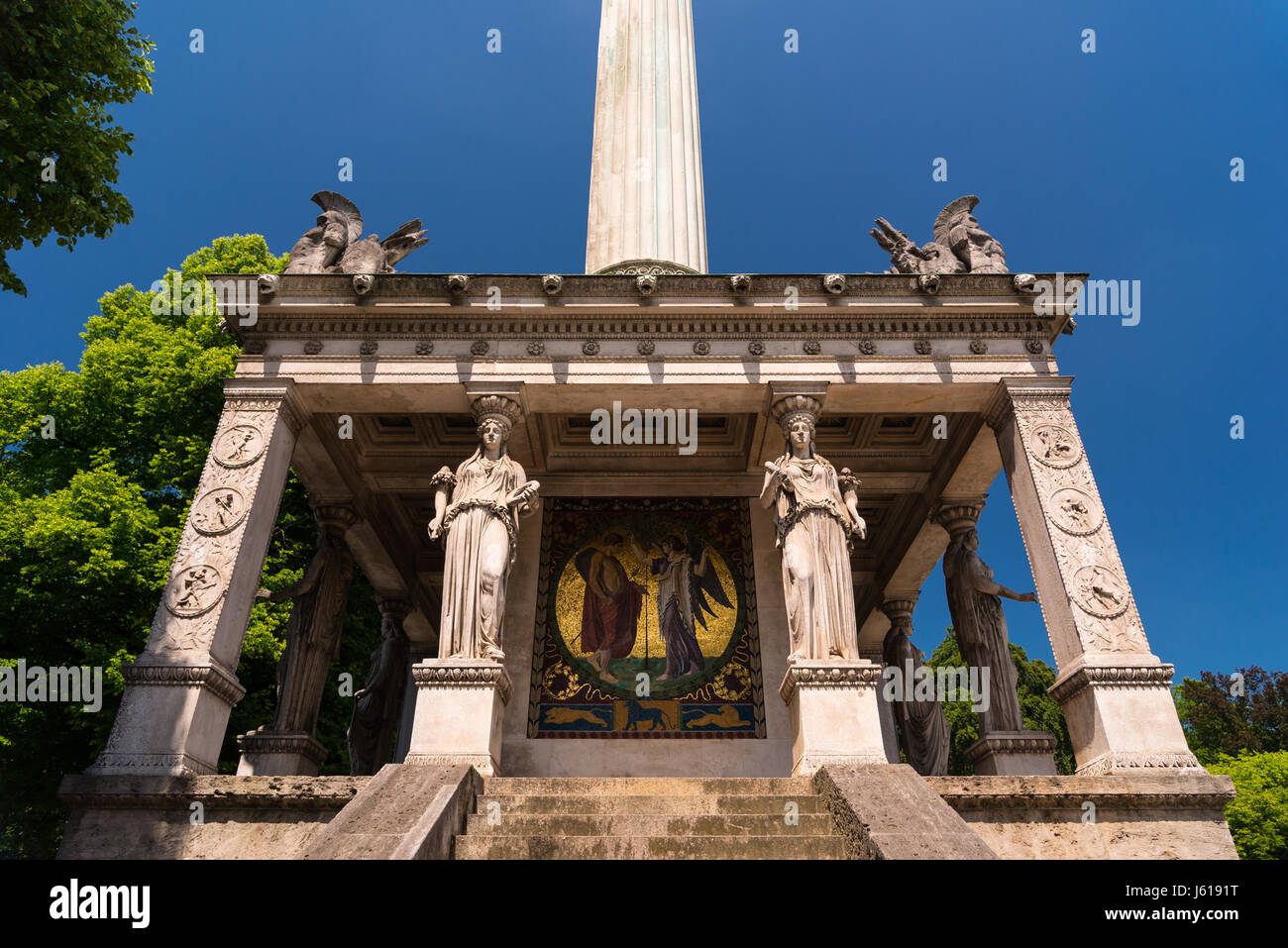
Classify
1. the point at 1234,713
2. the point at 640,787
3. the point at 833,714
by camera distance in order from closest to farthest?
the point at 640,787, the point at 833,714, the point at 1234,713

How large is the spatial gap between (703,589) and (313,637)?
669 centimetres

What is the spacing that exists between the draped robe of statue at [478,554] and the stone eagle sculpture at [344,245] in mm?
3963

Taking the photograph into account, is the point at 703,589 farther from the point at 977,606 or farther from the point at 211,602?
the point at 211,602

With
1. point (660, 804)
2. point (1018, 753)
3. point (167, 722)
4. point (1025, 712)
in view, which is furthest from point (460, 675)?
point (1025, 712)

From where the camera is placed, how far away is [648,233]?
16.4 meters

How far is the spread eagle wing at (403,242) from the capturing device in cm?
1383

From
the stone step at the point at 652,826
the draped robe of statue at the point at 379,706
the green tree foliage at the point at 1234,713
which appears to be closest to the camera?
the stone step at the point at 652,826

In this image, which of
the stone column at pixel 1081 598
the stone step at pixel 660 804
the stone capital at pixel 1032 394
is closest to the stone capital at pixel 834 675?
the stone step at pixel 660 804

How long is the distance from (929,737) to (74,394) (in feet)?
64.6

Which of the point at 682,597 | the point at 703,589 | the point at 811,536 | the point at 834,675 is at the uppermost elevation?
the point at 703,589

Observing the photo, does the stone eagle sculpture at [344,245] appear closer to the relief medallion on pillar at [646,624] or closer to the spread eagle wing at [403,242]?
the spread eagle wing at [403,242]

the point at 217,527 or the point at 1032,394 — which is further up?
the point at 1032,394

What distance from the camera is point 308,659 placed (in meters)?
14.8

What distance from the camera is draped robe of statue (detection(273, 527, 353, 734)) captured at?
1447 centimetres
